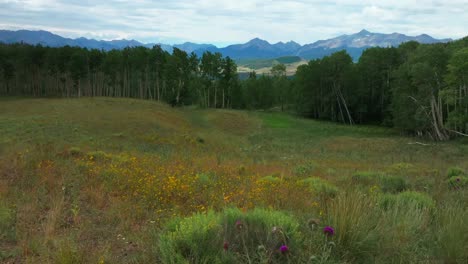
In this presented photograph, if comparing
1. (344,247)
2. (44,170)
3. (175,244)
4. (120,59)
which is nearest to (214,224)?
(175,244)

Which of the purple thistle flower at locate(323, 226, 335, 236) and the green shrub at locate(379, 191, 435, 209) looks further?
the green shrub at locate(379, 191, 435, 209)

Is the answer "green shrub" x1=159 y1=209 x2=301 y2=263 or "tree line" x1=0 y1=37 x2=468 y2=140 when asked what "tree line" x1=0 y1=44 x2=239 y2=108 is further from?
"green shrub" x1=159 y1=209 x2=301 y2=263

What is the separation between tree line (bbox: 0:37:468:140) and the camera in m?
47.2

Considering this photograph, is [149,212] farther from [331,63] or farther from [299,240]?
[331,63]

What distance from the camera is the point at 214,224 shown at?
153 inches

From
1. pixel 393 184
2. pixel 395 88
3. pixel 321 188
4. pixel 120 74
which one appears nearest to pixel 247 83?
pixel 120 74

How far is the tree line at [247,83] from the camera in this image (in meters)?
47.2

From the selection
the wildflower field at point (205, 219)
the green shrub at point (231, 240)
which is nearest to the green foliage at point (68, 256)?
the wildflower field at point (205, 219)

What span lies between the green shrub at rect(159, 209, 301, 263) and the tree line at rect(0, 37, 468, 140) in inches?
1805

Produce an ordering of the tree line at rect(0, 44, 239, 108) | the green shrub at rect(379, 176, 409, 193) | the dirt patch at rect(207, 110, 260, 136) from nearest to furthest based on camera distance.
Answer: the green shrub at rect(379, 176, 409, 193) < the dirt patch at rect(207, 110, 260, 136) < the tree line at rect(0, 44, 239, 108)

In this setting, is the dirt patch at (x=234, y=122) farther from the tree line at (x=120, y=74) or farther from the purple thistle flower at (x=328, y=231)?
the purple thistle flower at (x=328, y=231)

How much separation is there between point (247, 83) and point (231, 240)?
79.9 meters

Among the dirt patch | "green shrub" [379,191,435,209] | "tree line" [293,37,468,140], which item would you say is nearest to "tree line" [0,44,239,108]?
the dirt patch

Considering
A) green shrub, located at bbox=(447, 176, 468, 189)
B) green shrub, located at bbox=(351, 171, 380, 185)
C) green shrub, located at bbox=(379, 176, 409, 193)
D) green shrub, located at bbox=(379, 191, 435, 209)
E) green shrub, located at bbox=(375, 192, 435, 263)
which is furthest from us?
green shrub, located at bbox=(351, 171, 380, 185)
